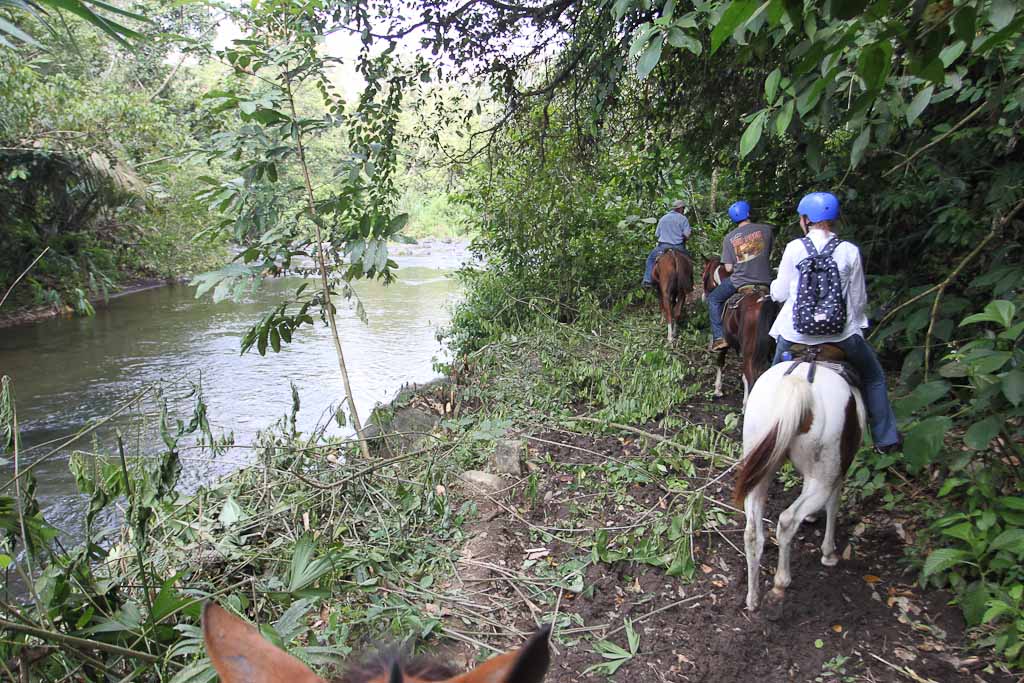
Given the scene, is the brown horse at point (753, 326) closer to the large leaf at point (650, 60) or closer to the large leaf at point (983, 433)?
the large leaf at point (983, 433)

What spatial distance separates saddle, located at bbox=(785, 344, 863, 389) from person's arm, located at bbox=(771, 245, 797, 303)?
423 mm

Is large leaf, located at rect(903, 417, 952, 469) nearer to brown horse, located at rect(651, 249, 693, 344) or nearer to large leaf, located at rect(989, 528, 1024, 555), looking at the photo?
large leaf, located at rect(989, 528, 1024, 555)

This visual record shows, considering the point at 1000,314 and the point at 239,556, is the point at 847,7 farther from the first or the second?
the point at 239,556

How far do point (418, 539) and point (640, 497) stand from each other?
1.76m

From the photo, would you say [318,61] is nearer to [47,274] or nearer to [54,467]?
[54,467]

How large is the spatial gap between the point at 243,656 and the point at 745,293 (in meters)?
5.43

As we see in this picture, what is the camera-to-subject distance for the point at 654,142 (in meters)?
7.39

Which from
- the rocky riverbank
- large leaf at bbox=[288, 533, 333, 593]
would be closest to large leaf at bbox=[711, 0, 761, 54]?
large leaf at bbox=[288, 533, 333, 593]

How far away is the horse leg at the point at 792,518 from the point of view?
11.0 ft

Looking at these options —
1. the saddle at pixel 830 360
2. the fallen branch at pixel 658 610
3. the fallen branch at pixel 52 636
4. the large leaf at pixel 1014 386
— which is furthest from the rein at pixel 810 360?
the fallen branch at pixel 52 636

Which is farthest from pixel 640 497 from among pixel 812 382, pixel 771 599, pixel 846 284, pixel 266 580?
pixel 266 580

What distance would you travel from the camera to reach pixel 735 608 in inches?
136

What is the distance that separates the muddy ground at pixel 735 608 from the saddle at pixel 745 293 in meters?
1.99

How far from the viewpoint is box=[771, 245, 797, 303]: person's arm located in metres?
3.79
